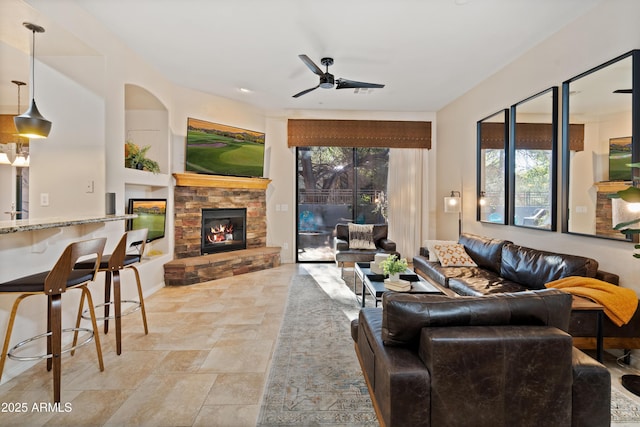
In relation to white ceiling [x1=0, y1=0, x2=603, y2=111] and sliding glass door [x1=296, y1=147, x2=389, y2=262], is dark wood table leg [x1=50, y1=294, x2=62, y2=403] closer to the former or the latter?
white ceiling [x1=0, y1=0, x2=603, y2=111]

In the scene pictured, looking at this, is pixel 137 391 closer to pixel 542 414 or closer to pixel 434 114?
pixel 542 414

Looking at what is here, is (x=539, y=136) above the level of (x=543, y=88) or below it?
below

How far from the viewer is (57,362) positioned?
1.91 metres

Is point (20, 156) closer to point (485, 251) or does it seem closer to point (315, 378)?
point (315, 378)

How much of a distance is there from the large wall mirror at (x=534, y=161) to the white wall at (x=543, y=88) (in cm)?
15

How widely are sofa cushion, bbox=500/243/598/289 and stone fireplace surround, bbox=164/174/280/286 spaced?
13.0 feet

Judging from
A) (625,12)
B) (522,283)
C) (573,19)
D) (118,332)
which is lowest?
(118,332)

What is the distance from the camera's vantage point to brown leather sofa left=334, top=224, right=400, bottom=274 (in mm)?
5285

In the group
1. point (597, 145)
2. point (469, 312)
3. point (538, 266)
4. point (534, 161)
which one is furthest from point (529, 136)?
point (469, 312)

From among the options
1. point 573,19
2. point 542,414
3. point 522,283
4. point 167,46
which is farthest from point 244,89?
point 542,414

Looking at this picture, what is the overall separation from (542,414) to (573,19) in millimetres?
3721

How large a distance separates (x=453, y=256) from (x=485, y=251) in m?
0.40

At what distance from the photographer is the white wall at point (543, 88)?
2.66m

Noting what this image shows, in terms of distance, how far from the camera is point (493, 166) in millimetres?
4461
